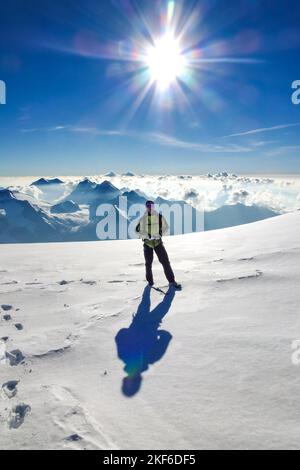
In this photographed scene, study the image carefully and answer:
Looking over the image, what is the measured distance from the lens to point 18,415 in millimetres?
3557

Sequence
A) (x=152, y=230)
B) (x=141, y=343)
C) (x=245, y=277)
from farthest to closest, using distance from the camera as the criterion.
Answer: (x=152, y=230)
(x=245, y=277)
(x=141, y=343)

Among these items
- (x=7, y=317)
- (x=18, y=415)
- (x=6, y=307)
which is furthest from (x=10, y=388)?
(x=6, y=307)

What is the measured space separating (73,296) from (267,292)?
168 inches

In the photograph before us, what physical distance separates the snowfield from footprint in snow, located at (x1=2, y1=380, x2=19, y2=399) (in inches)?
0.6

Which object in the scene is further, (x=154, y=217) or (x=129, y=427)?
(x=154, y=217)

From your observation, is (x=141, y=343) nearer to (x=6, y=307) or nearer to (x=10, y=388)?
(x=10, y=388)

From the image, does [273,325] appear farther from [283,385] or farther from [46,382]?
[46,382]

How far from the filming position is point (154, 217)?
28.8 feet

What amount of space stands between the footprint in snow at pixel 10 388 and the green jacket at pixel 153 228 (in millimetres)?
5159

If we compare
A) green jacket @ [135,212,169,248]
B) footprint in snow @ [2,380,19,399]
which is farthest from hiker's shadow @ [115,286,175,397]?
green jacket @ [135,212,169,248]

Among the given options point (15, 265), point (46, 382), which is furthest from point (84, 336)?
point (15, 265)

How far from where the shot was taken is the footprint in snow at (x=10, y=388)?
3.94 meters

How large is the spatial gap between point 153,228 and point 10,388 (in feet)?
17.7

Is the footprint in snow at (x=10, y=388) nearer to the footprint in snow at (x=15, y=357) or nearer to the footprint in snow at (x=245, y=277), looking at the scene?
the footprint in snow at (x=15, y=357)
